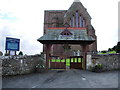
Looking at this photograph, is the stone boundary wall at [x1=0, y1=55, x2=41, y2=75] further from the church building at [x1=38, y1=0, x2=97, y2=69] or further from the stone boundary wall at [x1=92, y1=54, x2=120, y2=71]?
the stone boundary wall at [x1=92, y1=54, x2=120, y2=71]

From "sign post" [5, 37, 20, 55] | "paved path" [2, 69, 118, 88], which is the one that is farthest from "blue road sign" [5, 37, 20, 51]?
"paved path" [2, 69, 118, 88]

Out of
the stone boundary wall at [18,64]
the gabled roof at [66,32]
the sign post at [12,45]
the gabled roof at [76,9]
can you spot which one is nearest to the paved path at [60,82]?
the stone boundary wall at [18,64]

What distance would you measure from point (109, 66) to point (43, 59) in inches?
338

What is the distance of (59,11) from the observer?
132 feet

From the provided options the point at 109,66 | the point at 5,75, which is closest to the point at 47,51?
the point at 5,75

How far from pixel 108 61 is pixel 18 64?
436 inches

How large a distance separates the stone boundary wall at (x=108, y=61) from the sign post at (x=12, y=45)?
9.40 metres

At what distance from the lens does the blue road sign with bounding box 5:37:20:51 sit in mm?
12305

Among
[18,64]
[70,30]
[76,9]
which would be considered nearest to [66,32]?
[70,30]

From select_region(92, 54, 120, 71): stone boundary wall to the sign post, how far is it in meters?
9.40

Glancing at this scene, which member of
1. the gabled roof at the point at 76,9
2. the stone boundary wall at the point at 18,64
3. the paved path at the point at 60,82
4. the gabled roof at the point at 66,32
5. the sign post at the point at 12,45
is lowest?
the paved path at the point at 60,82

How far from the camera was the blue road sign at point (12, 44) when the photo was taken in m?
12.3

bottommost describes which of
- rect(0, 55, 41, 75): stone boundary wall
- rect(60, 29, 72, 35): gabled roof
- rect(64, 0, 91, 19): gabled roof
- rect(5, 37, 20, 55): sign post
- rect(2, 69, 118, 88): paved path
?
rect(2, 69, 118, 88): paved path

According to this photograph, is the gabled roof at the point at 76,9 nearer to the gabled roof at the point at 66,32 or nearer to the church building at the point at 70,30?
the church building at the point at 70,30
